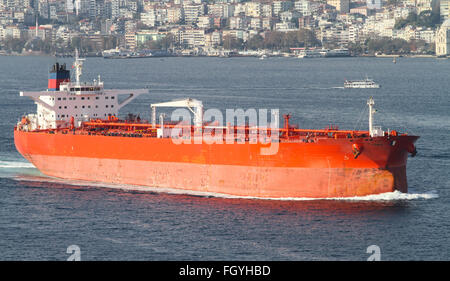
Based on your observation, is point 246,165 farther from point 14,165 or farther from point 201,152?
point 14,165

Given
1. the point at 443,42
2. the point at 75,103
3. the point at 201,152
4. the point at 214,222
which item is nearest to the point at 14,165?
the point at 75,103

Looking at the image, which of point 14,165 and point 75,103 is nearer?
point 75,103

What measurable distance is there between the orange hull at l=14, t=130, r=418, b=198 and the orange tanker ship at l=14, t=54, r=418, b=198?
35mm

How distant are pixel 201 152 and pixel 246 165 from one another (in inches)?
78.6

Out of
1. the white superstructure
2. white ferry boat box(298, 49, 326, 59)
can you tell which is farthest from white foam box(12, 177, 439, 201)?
white ferry boat box(298, 49, 326, 59)

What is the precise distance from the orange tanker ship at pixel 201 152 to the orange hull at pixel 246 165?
3cm

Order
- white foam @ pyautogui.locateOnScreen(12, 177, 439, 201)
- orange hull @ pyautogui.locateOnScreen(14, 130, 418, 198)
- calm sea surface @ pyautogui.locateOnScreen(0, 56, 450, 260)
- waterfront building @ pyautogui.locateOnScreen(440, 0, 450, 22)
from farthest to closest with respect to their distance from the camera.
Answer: waterfront building @ pyautogui.locateOnScreen(440, 0, 450, 22)
white foam @ pyautogui.locateOnScreen(12, 177, 439, 201)
orange hull @ pyautogui.locateOnScreen(14, 130, 418, 198)
calm sea surface @ pyautogui.locateOnScreen(0, 56, 450, 260)

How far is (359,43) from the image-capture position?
563 feet

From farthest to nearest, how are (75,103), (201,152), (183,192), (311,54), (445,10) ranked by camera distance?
(445,10)
(311,54)
(75,103)
(183,192)
(201,152)

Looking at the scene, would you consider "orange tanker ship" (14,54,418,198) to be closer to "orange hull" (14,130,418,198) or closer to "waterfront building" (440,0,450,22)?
"orange hull" (14,130,418,198)

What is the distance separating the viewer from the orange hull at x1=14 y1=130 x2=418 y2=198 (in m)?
30.0

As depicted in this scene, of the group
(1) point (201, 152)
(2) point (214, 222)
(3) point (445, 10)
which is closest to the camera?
(2) point (214, 222)

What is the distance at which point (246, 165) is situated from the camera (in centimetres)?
3136

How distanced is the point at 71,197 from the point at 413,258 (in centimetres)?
1367
